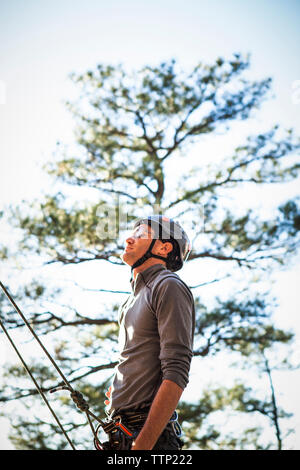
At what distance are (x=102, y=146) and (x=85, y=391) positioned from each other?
10.4 feet

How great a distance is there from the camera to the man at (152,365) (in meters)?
1.28

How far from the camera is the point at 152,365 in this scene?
1.44 metres

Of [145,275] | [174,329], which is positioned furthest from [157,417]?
[145,275]

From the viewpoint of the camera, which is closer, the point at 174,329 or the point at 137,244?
the point at 174,329

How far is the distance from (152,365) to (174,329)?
0.15 m

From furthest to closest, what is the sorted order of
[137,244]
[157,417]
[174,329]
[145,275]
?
[137,244] < [145,275] < [174,329] < [157,417]

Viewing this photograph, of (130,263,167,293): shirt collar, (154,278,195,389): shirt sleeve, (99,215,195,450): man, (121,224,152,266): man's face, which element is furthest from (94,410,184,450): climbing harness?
(121,224,152,266): man's face

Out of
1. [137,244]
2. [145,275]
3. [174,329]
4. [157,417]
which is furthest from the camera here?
[137,244]

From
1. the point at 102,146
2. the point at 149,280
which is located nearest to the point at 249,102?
the point at 102,146

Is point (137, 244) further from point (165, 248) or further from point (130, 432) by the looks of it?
point (130, 432)

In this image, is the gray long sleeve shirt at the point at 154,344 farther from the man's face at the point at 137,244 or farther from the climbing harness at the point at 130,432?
the man's face at the point at 137,244

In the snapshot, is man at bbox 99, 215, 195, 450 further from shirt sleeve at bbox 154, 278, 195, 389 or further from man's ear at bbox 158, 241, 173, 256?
man's ear at bbox 158, 241, 173, 256
